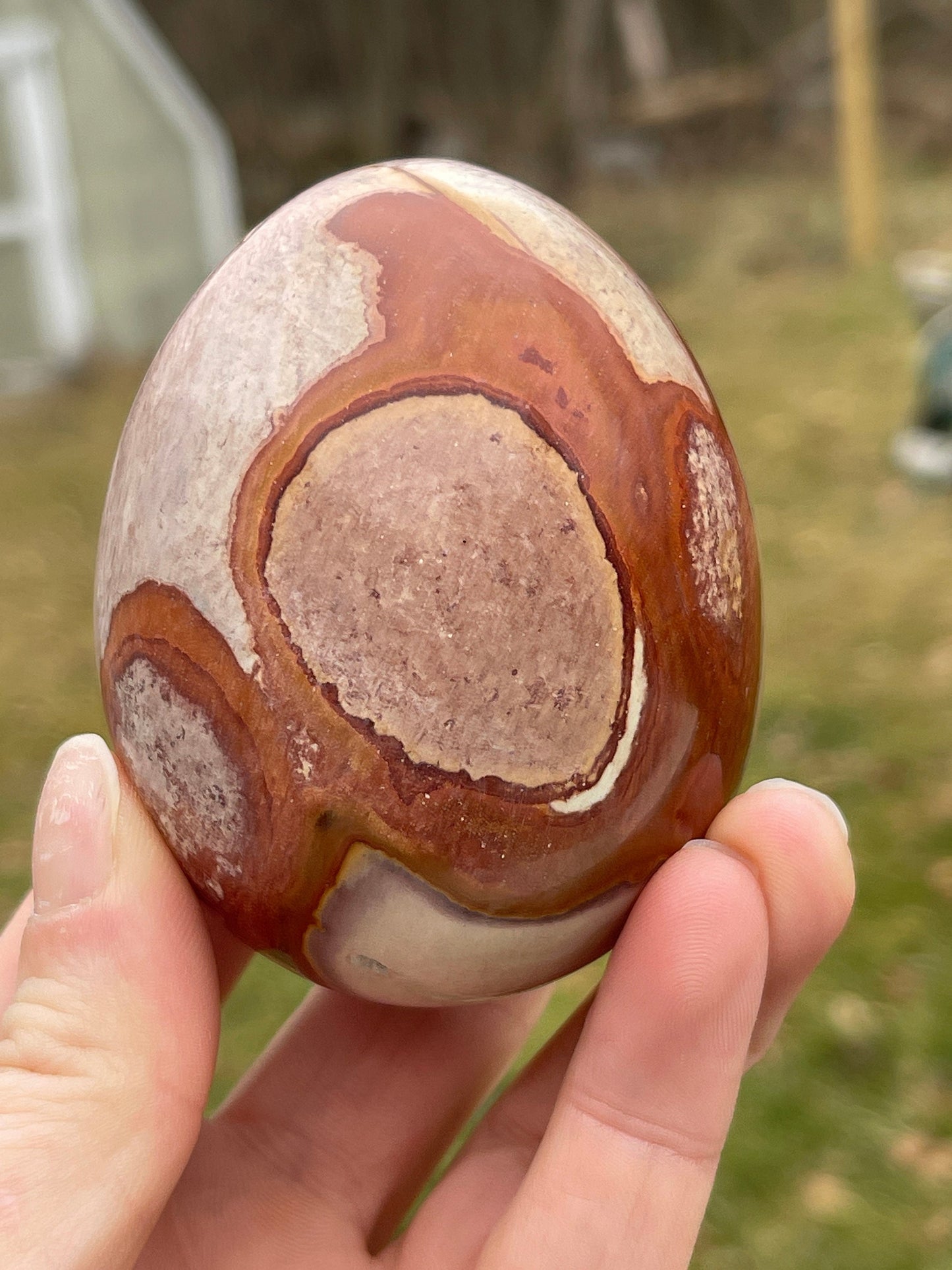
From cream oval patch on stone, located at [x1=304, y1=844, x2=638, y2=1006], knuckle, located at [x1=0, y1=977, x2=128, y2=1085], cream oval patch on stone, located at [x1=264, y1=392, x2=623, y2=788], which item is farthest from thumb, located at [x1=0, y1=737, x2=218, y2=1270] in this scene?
cream oval patch on stone, located at [x1=264, y1=392, x2=623, y2=788]

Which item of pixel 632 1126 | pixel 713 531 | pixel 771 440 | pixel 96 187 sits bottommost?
pixel 771 440

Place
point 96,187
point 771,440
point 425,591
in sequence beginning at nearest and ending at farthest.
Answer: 1. point 425,591
2. point 771,440
3. point 96,187

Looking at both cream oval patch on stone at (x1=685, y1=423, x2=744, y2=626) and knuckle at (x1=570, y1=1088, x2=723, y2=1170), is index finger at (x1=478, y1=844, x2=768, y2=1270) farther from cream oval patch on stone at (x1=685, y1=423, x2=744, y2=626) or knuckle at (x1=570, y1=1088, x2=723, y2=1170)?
cream oval patch on stone at (x1=685, y1=423, x2=744, y2=626)

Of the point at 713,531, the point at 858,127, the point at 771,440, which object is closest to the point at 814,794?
the point at 713,531

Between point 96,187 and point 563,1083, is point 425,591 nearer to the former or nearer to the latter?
point 563,1083

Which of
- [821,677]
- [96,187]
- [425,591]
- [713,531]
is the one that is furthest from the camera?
[96,187]

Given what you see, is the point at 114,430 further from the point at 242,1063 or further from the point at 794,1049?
the point at 794,1049
